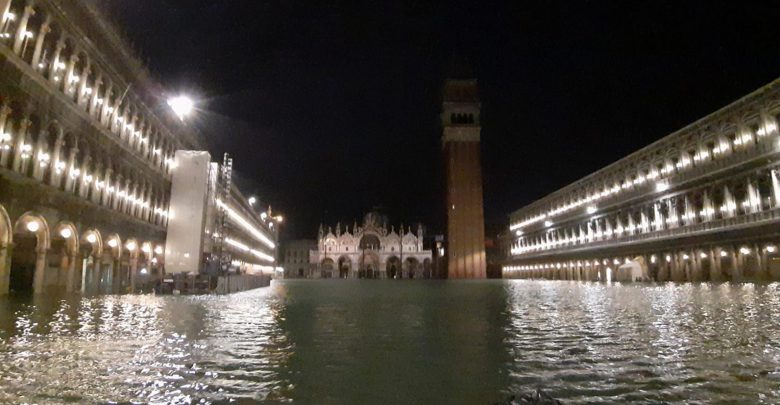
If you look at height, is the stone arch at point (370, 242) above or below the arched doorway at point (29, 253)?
above

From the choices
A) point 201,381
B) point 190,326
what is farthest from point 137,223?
point 201,381

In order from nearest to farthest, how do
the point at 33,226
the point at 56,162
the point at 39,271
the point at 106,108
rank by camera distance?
the point at 33,226
the point at 39,271
the point at 56,162
the point at 106,108

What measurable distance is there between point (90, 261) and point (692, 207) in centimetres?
4365

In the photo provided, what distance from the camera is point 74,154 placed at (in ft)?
70.1

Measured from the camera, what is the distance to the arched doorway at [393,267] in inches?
3937

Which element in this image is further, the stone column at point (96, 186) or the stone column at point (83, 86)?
the stone column at point (96, 186)

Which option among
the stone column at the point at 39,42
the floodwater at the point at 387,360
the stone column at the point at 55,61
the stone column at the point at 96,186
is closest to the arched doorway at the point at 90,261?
the stone column at the point at 96,186

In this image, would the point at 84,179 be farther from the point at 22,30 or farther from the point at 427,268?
the point at 427,268

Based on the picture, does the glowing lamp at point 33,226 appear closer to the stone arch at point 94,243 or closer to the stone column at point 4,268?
the stone column at point 4,268

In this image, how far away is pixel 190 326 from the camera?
9.45 metres

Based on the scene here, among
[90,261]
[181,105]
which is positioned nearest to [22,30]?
[90,261]

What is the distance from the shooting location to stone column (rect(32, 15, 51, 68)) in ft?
59.2

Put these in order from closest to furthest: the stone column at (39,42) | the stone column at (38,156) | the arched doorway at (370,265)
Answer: the stone column at (39,42)
the stone column at (38,156)
the arched doorway at (370,265)

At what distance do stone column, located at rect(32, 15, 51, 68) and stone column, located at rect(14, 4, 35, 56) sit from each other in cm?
59
